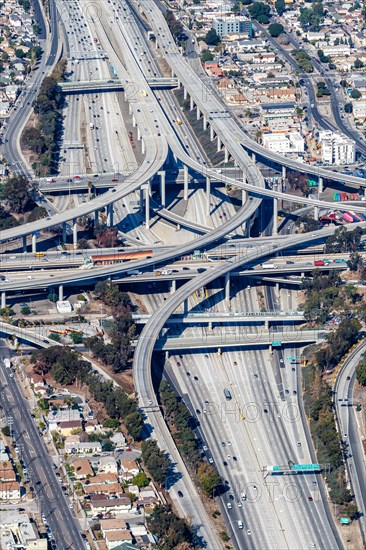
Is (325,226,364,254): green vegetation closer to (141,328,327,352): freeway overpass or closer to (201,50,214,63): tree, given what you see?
(141,328,327,352): freeway overpass

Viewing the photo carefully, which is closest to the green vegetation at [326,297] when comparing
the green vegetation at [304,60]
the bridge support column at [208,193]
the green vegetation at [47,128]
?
the bridge support column at [208,193]

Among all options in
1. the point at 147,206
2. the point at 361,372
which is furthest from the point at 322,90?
the point at 361,372

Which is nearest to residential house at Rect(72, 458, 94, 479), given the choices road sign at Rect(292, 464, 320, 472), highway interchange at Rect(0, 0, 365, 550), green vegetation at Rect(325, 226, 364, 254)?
highway interchange at Rect(0, 0, 365, 550)

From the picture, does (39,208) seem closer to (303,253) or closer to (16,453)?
(303,253)

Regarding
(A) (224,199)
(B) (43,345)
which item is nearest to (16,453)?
(B) (43,345)

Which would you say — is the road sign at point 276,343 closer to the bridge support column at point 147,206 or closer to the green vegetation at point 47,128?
the bridge support column at point 147,206

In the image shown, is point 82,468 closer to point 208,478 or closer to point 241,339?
point 208,478
